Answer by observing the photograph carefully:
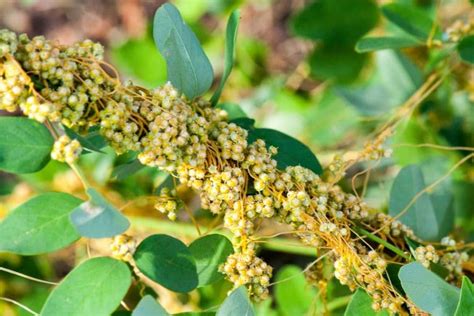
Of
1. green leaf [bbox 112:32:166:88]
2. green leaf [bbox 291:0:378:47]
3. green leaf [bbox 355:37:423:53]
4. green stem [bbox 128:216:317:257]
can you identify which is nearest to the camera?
green leaf [bbox 355:37:423:53]

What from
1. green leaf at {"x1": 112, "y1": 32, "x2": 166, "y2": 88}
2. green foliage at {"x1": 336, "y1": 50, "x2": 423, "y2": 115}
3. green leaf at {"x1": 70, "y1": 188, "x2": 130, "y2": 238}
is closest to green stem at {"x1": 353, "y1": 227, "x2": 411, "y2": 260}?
green leaf at {"x1": 70, "y1": 188, "x2": 130, "y2": 238}

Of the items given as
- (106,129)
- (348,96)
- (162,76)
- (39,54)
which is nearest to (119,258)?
(106,129)

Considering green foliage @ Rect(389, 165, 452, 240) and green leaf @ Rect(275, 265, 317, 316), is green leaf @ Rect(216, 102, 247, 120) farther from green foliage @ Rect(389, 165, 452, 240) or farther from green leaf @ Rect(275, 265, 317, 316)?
green leaf @ Rect(275, 265, 317, 316)

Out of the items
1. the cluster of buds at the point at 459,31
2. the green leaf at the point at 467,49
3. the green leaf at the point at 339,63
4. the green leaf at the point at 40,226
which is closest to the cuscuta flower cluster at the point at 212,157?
the green leaf at the point at 40,226

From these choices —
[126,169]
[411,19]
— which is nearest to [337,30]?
[411,19]

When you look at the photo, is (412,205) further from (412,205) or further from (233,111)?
(233,111)

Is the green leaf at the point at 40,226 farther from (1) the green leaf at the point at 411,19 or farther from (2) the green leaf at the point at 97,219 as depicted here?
(1) the green leaf at the point at 411,19
